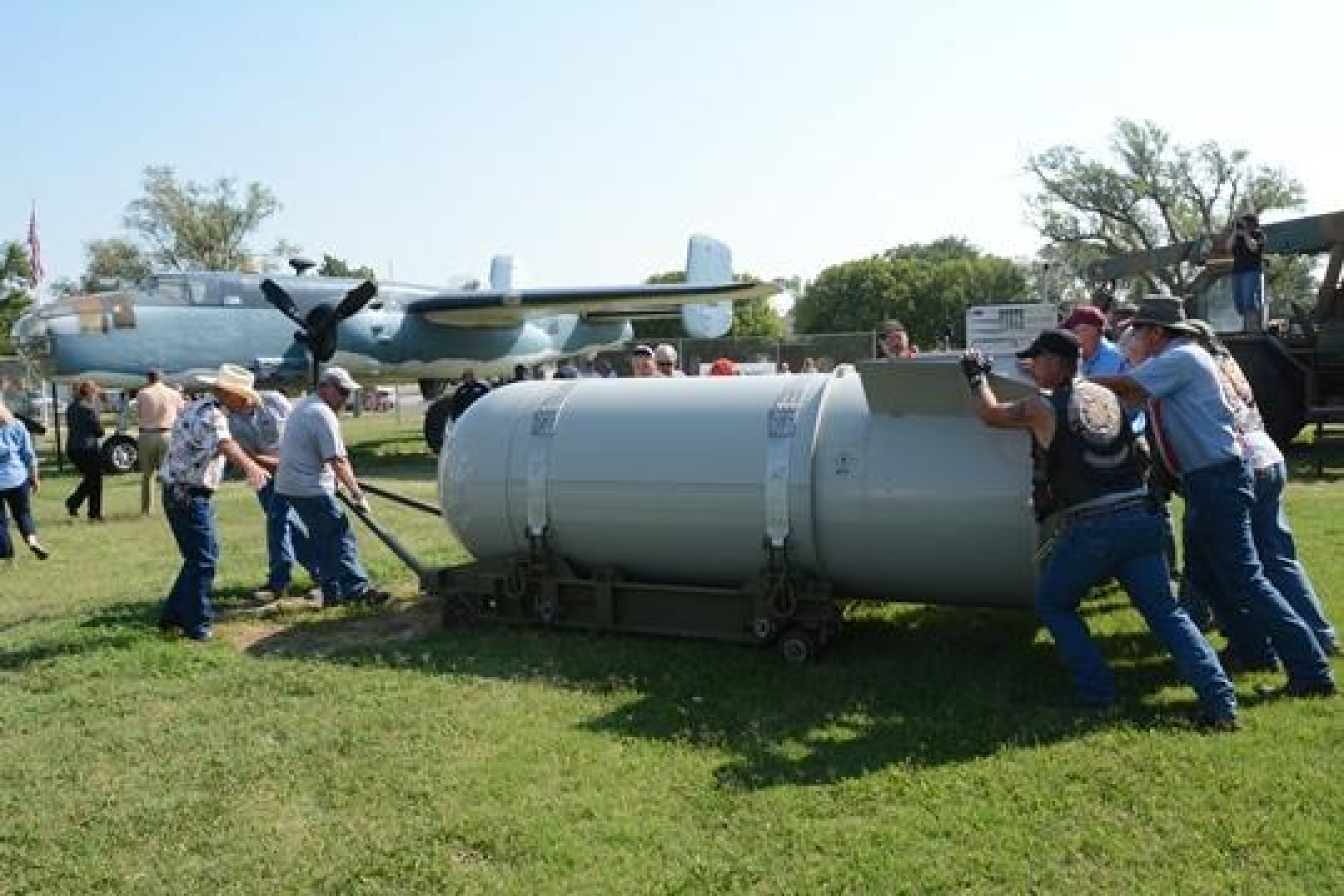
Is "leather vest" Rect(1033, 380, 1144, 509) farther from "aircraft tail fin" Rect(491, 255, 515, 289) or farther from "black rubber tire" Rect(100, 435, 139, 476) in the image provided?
"aircraft tail fin" Rect(491, 255, 515, 289)

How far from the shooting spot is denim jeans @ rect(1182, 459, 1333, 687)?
521 cm

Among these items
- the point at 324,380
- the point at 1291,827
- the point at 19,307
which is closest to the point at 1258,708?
the point at 1291,827

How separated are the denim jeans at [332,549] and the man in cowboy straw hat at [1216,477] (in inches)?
213

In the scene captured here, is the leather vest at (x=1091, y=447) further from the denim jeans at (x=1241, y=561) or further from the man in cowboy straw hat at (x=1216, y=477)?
the denim jeans at (x=1241, y=561)

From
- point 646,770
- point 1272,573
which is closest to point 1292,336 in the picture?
point 1272,573

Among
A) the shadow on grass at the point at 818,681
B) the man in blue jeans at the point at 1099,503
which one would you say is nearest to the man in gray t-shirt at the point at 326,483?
the shadow on grass at the point at 818,681

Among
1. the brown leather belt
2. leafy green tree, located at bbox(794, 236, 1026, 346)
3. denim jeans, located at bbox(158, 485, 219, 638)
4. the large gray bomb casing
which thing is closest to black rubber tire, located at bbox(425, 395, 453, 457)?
denim jeans, located at bbox(158, 485, 219, 638)

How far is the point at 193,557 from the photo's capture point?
7.50 m

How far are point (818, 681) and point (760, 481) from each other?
1096 mm

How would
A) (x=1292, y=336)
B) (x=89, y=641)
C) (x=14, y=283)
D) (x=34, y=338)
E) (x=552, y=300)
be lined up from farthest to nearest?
(x=14, y=283) → (x=552, y=300) → (x=34, y=338) → (x=1292, y=336) → (x=89, y=641)

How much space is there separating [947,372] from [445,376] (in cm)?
2016

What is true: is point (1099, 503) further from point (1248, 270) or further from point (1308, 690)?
point (1248, 270)

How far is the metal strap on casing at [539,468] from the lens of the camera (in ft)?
22.6

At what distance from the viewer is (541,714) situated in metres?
5.68
